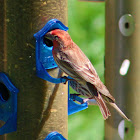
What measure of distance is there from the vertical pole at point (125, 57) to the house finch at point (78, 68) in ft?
1.12

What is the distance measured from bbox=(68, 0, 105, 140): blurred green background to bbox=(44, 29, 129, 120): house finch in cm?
166

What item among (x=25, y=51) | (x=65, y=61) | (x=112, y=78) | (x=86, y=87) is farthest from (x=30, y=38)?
(x=112, y=78)

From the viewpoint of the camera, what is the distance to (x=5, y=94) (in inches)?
150

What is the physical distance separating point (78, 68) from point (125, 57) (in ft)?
1.90

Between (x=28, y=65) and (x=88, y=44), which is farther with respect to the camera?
(x=88, y=44)

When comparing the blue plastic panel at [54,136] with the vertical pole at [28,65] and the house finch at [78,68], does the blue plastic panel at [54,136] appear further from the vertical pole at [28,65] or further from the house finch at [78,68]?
the house finch at [78,68]

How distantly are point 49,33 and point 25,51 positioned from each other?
0.22 m

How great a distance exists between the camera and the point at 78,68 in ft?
13.0

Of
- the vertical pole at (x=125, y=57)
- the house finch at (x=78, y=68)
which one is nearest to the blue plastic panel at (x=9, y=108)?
the house finch at (x=78, y=68)

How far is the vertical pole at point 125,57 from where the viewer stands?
4.34 meters

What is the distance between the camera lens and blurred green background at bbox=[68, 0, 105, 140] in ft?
19.2

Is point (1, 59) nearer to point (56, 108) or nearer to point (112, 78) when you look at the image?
point (56, 108)

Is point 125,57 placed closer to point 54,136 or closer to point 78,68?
point 78,68

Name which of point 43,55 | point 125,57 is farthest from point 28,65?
point 125,57
